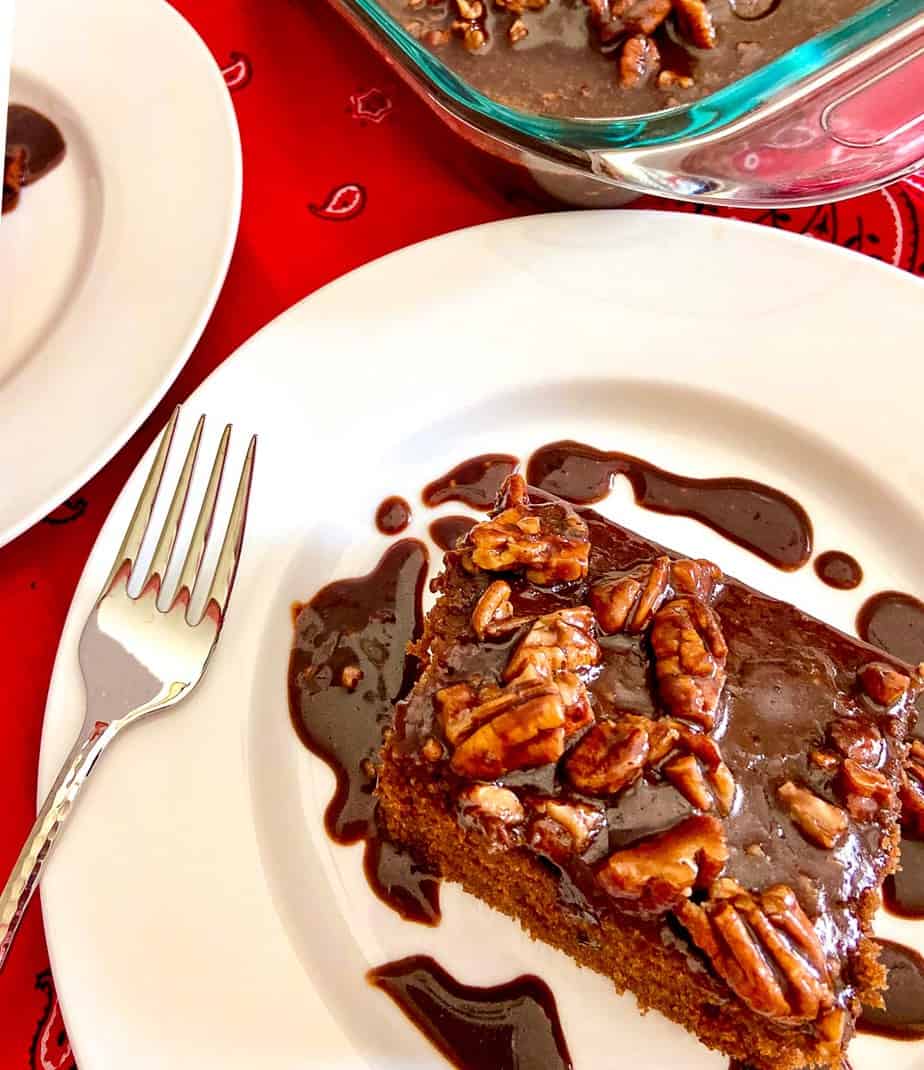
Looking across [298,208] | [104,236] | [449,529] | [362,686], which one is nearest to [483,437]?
[449,529]

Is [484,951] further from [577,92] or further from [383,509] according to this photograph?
[577,92]

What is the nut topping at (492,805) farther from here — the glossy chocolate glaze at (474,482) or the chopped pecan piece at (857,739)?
the glossy chocolate glaze at (474,482)

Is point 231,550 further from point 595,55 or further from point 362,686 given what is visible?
point 595,55

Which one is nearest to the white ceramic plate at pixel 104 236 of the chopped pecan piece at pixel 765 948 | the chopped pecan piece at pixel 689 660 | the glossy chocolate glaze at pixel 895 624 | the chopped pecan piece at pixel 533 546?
the chopped pecan piece at pixel 533 546

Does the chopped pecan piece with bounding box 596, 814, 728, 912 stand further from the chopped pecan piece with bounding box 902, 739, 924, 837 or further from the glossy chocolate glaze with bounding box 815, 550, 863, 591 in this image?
the glossy chocolate glaze with bounding box 815, 550, 863, 591

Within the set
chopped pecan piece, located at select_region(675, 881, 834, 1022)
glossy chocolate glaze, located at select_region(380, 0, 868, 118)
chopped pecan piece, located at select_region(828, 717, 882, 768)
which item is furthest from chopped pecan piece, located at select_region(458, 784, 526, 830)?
glossy chocolate glaze, located at select_region(380, 0, 868, 118)
